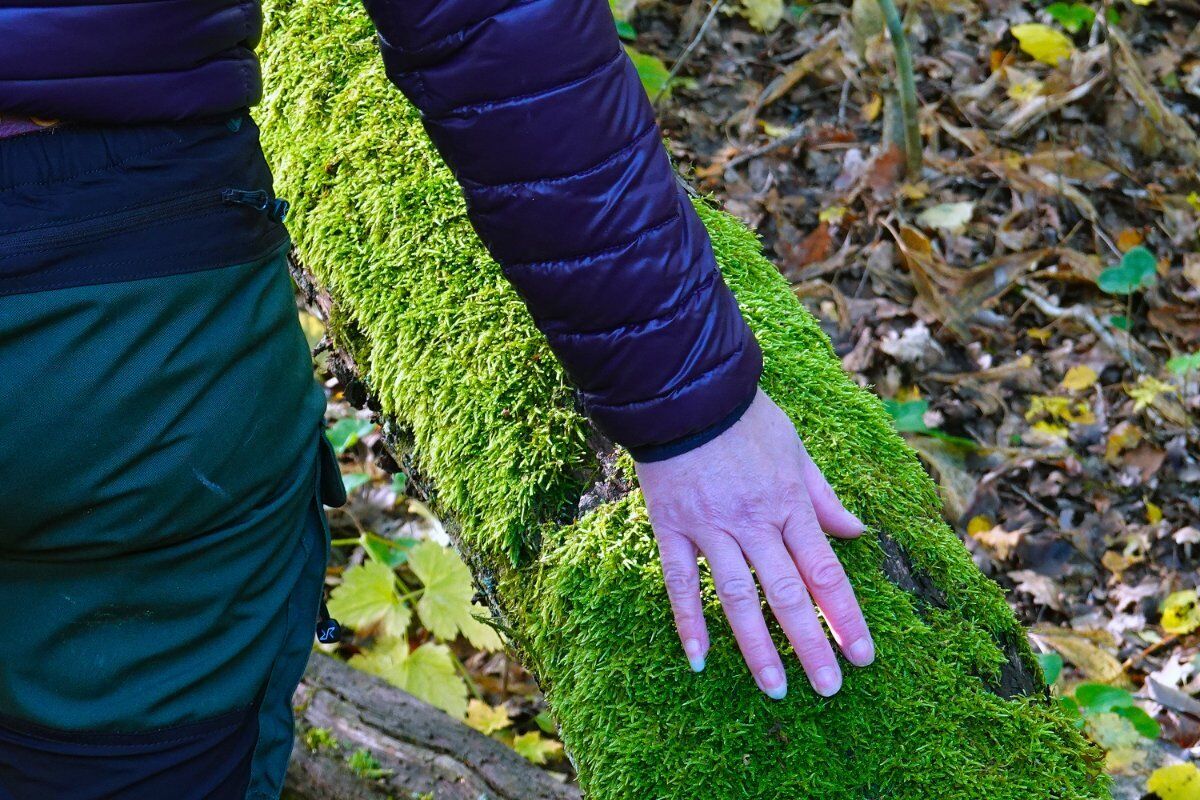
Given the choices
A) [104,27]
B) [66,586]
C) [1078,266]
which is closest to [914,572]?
[66,586]

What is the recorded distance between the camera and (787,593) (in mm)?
1443

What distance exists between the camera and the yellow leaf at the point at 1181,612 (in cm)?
301

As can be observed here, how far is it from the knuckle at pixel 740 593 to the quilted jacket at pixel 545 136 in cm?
22

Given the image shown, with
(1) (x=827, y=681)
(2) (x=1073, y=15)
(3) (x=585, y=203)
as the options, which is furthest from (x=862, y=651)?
(2) (x=1073, y=15)

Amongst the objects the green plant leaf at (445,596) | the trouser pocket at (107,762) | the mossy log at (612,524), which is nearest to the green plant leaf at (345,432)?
the green plant leaf at (445,596)

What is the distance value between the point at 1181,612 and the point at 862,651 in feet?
7.04

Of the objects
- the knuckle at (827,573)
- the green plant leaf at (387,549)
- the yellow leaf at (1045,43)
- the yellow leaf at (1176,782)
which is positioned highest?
the knuckle at (827,573)

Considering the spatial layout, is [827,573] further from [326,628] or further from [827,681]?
[326,628]

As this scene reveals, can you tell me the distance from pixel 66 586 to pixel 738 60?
5401 millimetres

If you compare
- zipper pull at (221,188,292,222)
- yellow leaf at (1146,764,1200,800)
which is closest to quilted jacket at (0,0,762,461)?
zipper pull at (221,188,292,222)

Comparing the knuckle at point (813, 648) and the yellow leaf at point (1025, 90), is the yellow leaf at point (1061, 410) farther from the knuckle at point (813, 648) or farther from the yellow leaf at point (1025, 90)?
the knuckle at point (813, 648)

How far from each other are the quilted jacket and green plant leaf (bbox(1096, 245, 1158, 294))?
9.82ft

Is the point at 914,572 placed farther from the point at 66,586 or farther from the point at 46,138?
the point at 46,138

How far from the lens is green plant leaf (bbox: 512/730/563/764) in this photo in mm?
2918
